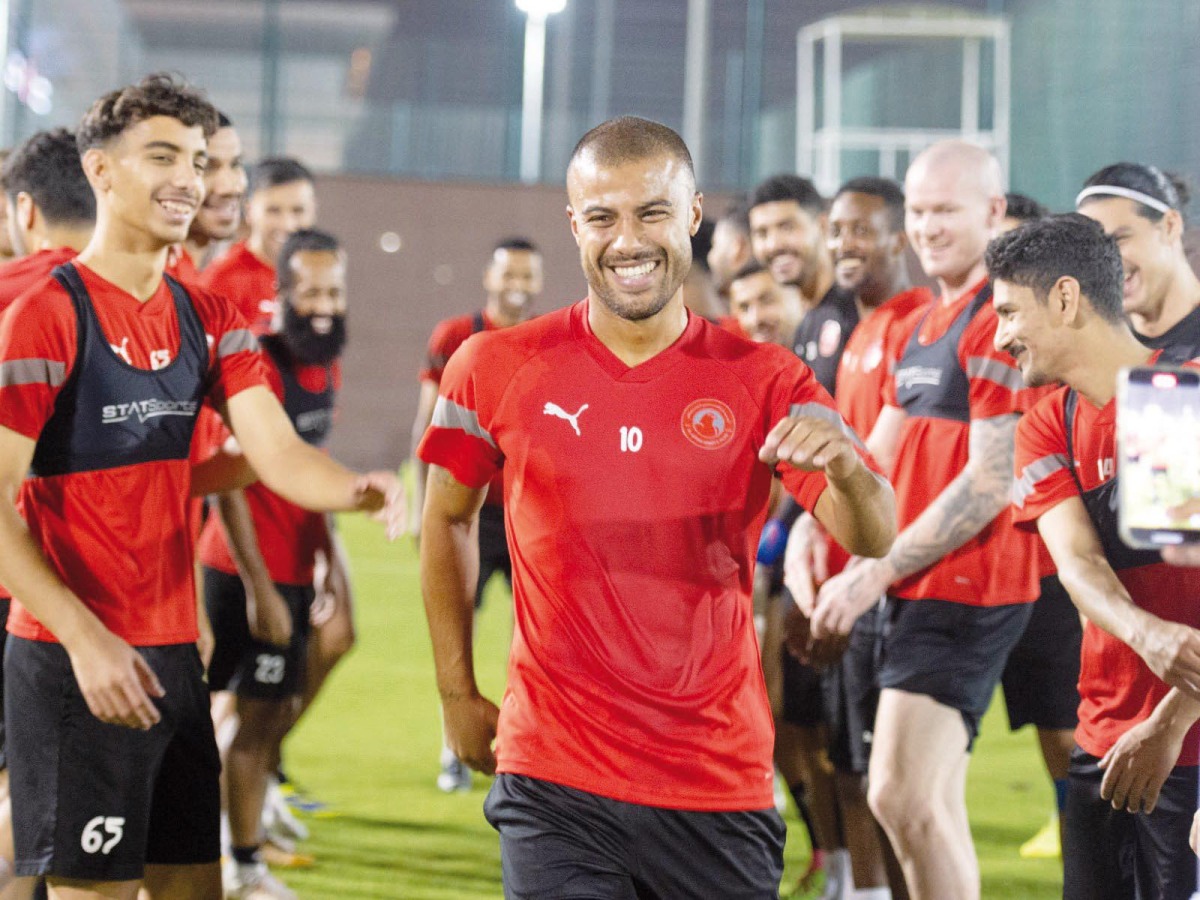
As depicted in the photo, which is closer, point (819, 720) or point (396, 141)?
point (819, 720)

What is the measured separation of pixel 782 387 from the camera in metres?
2.89

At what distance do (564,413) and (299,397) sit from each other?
3.13 meters

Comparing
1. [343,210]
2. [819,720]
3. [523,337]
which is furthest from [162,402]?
[343,210]

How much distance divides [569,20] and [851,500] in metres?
17.7

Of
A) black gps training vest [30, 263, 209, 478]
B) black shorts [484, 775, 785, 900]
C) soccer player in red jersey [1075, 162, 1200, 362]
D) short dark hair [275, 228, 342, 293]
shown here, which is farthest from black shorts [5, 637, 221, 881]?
short dark hair [275, 228, 342, 293]

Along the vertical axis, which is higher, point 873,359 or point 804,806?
point 873,359

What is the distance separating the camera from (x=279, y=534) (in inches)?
225

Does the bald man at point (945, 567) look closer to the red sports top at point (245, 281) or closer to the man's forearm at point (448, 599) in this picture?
the man's forearm at point (448, 599)

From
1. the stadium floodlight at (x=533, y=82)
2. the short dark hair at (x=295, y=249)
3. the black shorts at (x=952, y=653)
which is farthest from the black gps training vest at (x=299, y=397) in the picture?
the stadium floodlight at (x=533, y=82)

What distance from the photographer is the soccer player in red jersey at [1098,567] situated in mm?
3291

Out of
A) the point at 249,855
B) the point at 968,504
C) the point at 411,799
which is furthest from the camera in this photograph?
the point at 411,799

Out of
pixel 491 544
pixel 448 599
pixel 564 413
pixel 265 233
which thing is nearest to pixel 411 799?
pixel 491 544

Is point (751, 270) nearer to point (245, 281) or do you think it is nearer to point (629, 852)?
point (245, 281)

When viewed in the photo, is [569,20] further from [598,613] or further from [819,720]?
[598,613]
